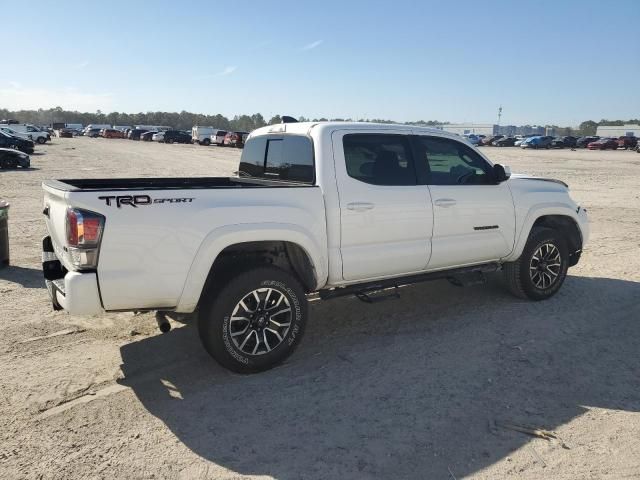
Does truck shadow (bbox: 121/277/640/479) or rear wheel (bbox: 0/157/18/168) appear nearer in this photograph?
truck shadow (bbox: 121/277/640/479)

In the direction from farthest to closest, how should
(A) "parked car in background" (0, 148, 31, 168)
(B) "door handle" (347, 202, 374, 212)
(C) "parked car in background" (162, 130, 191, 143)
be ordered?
(C) "parked car in background" (162, 130, 191, 143) < (A) "parked car in background" (0, 148, 31, 168) < (B) "door handle" (347, 202, 374, 212)

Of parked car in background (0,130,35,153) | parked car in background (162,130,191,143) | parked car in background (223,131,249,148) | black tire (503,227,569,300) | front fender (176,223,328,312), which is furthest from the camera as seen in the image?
parked car in background (162,130,191,143)

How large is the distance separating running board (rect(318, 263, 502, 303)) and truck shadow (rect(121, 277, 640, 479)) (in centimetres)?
43

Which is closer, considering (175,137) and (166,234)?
(166,234)

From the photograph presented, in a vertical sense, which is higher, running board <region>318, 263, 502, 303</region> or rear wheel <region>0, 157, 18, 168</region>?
rear wheel <region>0, 157, 18, 168</region>

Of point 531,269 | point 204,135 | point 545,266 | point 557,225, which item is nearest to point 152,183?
point 531,269

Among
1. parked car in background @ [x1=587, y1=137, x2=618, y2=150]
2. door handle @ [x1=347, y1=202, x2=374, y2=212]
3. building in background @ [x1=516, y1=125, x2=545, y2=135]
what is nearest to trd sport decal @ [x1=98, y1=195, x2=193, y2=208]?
door handle @ [x1=347, y1=202, x2=374, y2=212]

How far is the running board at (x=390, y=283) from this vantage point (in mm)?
4574

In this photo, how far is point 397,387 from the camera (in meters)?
3.84

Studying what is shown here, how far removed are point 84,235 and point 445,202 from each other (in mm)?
3200

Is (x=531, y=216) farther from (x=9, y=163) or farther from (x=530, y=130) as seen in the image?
(x=530, y=130)

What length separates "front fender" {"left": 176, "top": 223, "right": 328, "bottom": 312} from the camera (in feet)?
12.2

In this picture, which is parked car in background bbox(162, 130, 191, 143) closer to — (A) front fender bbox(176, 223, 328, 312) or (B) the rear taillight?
(A) front fender bbox(176, 223, 328, 312)

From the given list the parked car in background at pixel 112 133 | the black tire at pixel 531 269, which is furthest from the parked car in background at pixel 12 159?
the parked car in background at pixel 112 133
